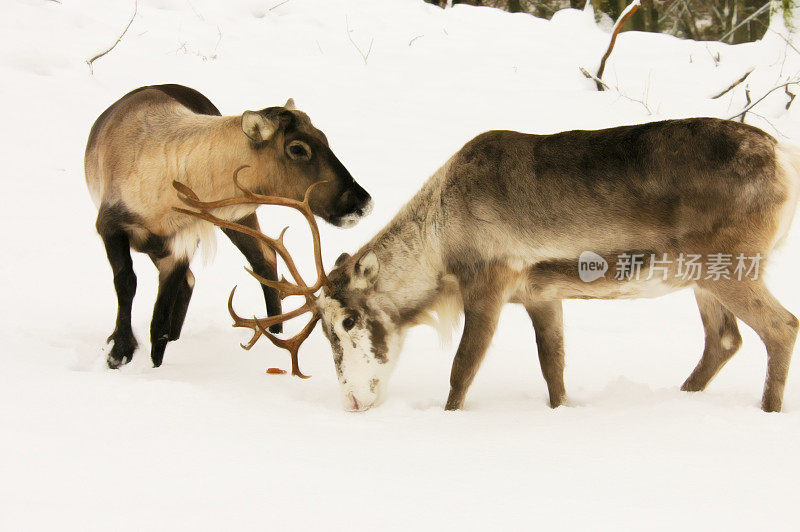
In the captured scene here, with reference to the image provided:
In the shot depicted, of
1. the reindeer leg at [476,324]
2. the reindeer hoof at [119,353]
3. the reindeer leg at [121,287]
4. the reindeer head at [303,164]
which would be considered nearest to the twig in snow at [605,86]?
the reindeer head at [303,164]

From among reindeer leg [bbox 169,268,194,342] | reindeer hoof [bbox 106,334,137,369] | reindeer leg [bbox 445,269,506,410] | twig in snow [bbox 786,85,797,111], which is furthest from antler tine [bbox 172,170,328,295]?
twig in snow [bbox 786,85,797,111]

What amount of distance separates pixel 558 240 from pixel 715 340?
37.4 inches

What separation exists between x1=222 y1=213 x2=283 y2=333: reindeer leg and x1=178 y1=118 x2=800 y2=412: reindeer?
3.05ft

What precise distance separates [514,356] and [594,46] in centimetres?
584

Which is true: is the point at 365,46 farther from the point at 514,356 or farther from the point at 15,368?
the point at 15,368

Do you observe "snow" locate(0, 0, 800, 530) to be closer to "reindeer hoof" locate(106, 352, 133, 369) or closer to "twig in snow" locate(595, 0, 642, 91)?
"reindeer hoof" locate(106, 352, 133, 369)

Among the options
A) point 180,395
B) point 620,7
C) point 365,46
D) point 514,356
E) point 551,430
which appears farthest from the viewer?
point 620,7

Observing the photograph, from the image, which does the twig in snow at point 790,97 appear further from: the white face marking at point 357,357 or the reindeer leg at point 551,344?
the white face marking at point 357,357

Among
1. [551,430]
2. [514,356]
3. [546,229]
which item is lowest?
[514,356]

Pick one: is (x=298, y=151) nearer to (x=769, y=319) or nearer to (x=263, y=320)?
(x=263, y=320)

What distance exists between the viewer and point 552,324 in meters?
4.04

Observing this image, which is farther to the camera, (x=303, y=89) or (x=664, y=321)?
(x=303, y=89)

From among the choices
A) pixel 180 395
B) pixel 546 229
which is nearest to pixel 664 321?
pixel 546 229

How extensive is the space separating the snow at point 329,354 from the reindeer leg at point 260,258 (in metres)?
0.34
